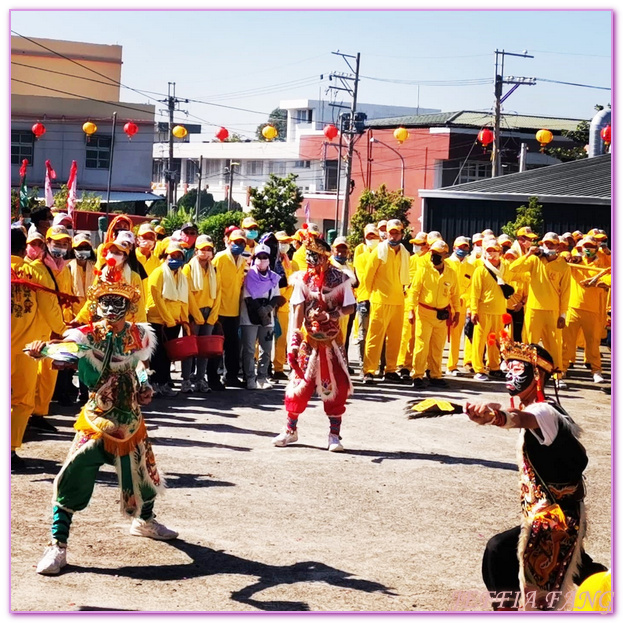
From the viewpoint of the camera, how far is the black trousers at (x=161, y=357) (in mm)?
12750

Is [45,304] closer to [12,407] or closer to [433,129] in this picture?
[12,407]

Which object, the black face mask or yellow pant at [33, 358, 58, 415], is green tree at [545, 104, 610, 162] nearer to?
yellow pant at [33, 358, 58, 415]

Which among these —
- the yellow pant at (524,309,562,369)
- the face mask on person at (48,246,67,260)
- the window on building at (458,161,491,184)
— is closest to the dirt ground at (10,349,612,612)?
the face mask on person at (48,246,67,260)

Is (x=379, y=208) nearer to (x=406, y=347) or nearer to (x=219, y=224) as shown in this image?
(x=219, y=224)

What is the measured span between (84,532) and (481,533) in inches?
106

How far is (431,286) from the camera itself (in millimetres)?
14812

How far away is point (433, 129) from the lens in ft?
137

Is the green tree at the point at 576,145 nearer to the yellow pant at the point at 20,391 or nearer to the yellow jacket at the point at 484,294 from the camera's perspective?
the yellow jacket at the point at 484,294

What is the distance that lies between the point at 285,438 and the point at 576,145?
29478 mm

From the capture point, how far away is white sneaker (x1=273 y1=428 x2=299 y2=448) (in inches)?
419

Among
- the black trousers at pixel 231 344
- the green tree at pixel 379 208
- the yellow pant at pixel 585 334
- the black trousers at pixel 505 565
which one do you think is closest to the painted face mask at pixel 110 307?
the black trousers at pixel 505 565

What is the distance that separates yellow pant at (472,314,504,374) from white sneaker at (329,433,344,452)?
567 centimetres

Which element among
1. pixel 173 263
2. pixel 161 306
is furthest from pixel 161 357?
pixel 173 263

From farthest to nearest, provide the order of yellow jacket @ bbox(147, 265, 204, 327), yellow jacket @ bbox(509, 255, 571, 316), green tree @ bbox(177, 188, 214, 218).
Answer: green tree @ bbox(177, 188, 214, 218), yellow jacket @ bbox(509, 255, 571, 316), yellow jacket @ bbox(147, 265, 204, 327)
